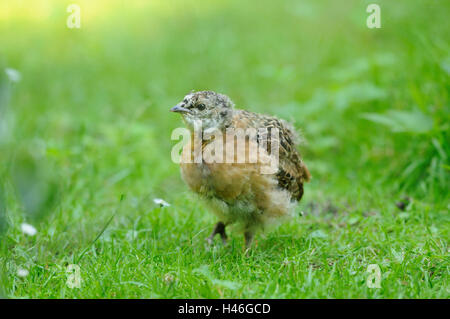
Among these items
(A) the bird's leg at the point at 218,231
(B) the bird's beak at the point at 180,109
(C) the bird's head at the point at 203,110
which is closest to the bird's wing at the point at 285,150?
(C) the bird's head at the point at 203,110

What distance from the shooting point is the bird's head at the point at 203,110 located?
4414 millimetres

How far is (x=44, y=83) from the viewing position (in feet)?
28.0

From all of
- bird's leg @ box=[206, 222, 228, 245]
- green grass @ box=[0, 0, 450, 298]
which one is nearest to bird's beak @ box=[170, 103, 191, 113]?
green grass @ box=[0, 0, 450, 298]

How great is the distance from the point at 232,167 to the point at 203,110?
0.54 m

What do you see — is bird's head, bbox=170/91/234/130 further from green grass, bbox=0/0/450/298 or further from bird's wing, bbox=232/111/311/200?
green grass, bbox=0/0/450/298

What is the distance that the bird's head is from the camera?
441cm

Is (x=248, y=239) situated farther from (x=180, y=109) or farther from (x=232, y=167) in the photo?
(x=180, y=109)

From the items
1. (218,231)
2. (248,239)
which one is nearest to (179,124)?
(218,231)

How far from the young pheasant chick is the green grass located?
368mm

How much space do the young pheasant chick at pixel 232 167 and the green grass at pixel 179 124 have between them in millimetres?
368

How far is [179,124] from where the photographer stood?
7750 mm

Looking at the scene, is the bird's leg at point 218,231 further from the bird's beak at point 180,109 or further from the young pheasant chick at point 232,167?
the bird's beak at point 180,109

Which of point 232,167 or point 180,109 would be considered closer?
point 232,167

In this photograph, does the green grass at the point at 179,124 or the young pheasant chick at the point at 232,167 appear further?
the young pheasant chick at the point at 232,167
